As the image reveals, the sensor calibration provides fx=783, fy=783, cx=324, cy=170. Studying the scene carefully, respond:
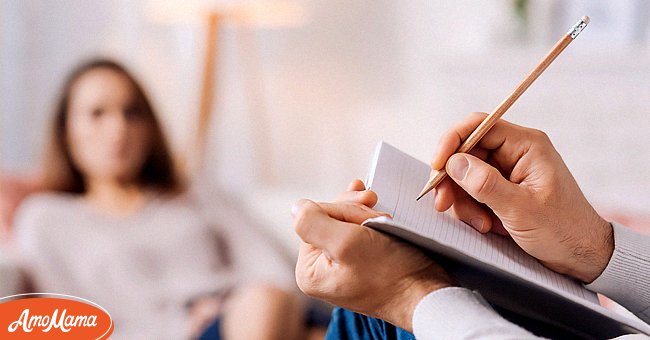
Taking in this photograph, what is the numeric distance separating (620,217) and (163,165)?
1.07m

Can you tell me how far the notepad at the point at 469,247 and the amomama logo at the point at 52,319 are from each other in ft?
0.76

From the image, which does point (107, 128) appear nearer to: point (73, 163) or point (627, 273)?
point (73, 163)

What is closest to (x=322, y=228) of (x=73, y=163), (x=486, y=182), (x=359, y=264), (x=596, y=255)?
(x=359, y=264)

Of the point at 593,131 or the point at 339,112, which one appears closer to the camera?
the point at 593,131

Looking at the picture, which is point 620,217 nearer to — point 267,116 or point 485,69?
point 485,69

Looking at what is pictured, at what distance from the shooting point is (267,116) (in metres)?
2.66

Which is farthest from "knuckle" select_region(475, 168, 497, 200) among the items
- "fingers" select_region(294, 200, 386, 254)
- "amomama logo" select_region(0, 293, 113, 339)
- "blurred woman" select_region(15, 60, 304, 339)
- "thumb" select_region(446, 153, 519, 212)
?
"blurred woman" select_region(15, 60, 304, 339)

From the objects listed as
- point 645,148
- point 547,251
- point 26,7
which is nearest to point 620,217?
point 645,148

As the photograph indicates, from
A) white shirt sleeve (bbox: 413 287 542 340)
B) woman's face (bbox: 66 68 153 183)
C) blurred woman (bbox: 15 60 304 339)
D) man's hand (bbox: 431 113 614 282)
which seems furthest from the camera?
woman's face (bbox: 66 68 153 183)

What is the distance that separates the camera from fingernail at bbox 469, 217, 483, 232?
2.28ft

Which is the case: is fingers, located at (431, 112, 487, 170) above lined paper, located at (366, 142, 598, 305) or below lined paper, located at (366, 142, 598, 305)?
above

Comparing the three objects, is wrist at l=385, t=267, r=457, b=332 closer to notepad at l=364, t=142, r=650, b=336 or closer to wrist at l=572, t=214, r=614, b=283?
notepad at l=364, t=142, r=650, b=336

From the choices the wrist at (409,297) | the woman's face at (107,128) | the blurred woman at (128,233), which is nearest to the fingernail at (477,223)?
the wrist at (409,297)

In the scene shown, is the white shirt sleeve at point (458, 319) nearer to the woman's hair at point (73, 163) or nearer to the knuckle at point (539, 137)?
the knuckle at point (539, 137)
